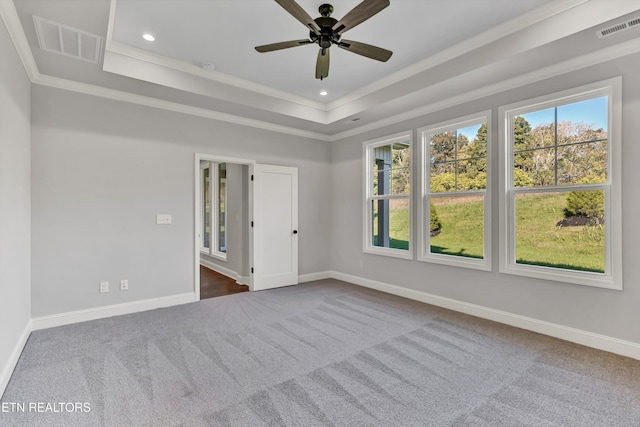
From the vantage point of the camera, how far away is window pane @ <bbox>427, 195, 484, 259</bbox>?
3865mm

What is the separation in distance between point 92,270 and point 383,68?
4.34 metres

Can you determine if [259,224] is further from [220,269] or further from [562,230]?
[562,230]

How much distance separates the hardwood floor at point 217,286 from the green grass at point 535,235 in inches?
128

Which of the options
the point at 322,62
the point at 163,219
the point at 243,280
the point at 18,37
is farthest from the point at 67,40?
the point at 243,280

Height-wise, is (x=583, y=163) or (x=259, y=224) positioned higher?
(x=583, y=163)

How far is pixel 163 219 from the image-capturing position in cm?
412

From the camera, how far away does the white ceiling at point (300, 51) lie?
2584mm

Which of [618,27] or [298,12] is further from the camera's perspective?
[618,27]

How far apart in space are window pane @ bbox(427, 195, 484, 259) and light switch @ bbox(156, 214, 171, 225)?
3704 mm

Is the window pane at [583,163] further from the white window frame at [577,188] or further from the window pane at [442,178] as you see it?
the window pane at [442,178]

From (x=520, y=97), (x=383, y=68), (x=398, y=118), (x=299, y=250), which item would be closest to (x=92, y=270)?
(x=299, y=250)

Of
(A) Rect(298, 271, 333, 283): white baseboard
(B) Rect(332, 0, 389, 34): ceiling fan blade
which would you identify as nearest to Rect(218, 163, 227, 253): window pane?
(A) Rect(298, 271, 333, 283): white baseboard

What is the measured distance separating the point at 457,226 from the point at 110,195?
451 cm

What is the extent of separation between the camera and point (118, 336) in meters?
3.12
